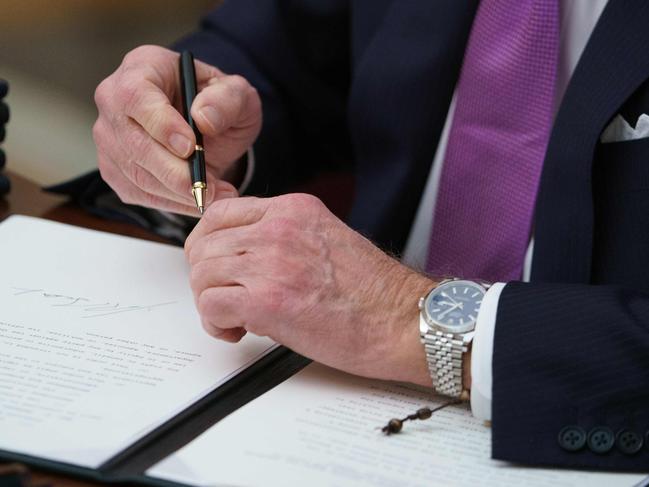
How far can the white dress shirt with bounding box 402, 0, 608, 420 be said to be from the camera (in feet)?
2.81

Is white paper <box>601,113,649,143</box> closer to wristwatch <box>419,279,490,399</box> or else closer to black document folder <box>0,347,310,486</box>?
wristwatch <box>419,279,490,399</box>

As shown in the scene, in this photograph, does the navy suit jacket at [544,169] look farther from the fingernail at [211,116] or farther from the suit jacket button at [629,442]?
the fingernail at [211,116]

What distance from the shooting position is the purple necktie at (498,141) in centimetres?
120

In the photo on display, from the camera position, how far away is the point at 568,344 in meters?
0.86

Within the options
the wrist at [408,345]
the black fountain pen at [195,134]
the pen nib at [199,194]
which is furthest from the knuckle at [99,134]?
the wrist at [408,345]

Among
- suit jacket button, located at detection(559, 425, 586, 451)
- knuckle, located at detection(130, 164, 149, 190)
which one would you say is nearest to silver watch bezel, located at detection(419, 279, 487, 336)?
suit jacket button, located at detection(559, 425, 586, 451)

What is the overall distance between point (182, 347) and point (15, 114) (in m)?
2.37

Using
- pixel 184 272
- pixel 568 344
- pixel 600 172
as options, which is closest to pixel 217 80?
pixel 184 272

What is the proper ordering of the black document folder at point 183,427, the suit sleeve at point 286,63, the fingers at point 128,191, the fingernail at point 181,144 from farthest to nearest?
the suit sleeve at point 286,63 → the fingers at point 128,191 → the fingernail at point 181,144 → the black document folder at point 183,427

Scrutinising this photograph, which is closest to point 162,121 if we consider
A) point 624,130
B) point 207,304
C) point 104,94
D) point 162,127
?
point 162,127

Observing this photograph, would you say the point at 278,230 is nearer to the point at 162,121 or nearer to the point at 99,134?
the point at 162,121

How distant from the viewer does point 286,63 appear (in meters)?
1.58

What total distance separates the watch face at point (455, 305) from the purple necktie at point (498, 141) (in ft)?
1.08

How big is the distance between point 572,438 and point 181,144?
520mm
